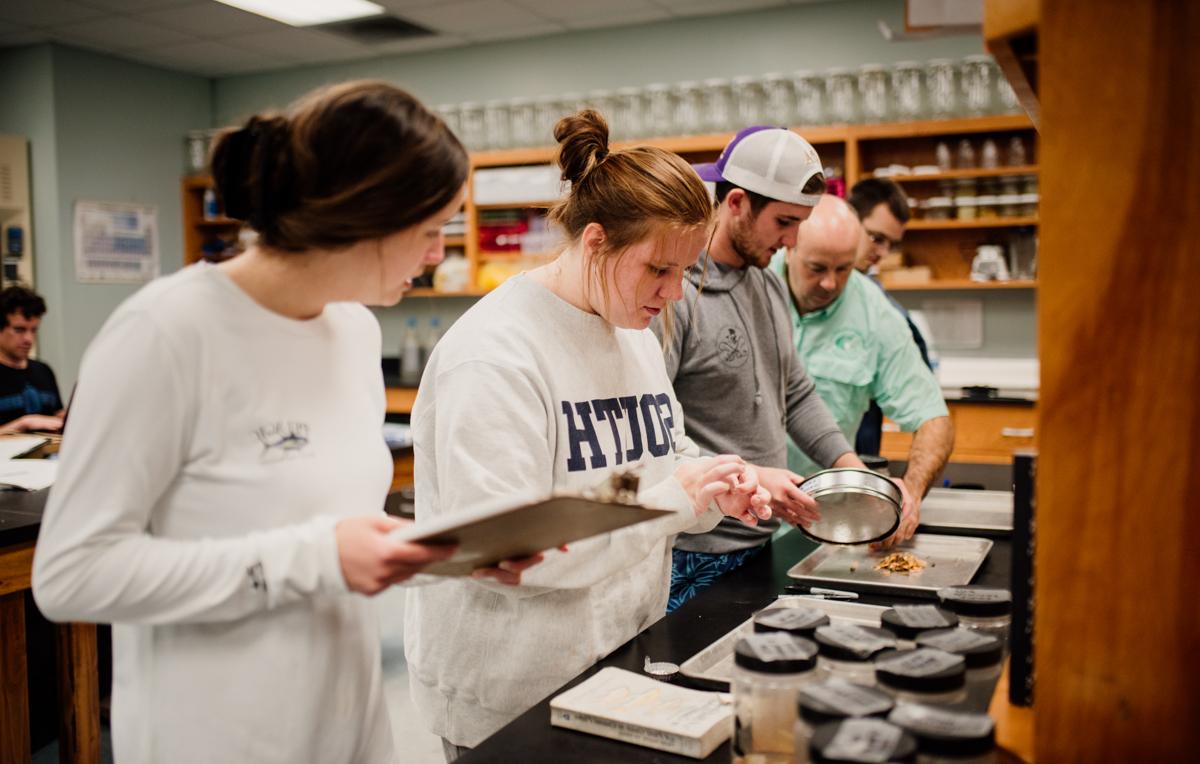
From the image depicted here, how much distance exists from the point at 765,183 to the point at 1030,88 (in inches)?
41.4

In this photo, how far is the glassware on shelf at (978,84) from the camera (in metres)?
5.12

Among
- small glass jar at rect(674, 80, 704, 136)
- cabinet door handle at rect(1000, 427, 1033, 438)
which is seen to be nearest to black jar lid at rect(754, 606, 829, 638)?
cabinet door handle at rect(1000, 427, 1033, 438)

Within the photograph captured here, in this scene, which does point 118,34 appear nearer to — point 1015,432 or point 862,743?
point 1015,432

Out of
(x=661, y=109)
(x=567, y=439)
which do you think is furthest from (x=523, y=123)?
(x=567, y=439)

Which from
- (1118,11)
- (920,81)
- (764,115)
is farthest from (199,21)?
(1118,11)

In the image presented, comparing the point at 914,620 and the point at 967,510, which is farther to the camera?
the point at 967,510

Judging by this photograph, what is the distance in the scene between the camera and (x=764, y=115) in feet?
18.5

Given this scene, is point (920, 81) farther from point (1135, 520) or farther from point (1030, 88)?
point (1135, 520)

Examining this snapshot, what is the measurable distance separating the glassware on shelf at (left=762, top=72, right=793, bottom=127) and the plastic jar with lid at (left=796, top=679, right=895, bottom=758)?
487 centimetres

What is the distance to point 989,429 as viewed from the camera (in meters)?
4.99

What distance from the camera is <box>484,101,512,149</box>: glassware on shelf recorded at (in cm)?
627

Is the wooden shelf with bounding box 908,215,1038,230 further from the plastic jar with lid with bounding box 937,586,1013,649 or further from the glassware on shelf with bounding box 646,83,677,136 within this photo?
the plastic jar with lid with bounding box 937,586,1013,649

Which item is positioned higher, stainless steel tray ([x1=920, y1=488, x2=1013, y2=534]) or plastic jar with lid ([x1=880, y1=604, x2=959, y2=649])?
plastic jar with lid ([x1=880, y1=604, x2=959, y2=649])

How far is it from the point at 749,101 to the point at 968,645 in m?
4.79
